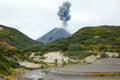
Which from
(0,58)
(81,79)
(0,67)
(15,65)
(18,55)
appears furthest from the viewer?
(18,55)

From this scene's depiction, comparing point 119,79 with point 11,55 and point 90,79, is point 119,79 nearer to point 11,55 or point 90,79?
point 90,79

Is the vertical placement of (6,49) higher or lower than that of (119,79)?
higher

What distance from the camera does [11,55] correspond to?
175875mm

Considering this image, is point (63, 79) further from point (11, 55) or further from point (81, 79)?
point (11, 55)

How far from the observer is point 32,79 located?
100188mm

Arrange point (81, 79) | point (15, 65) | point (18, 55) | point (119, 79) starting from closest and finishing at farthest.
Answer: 1. point (119, 79)
2. point (81, 79)
3. point (15, 65)
4. point (18, 55)

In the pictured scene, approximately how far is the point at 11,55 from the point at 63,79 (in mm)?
82103

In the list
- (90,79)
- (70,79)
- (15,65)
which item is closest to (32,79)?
(70,79)

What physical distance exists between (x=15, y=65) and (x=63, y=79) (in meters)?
58.4

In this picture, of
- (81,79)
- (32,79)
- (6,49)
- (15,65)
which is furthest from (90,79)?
(6,49)

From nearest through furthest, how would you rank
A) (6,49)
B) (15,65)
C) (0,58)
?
(0,58) < (15,65) < (6,49)

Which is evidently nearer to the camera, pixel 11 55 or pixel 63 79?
pixel 63 79

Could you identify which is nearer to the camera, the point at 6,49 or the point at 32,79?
the point at 32,79

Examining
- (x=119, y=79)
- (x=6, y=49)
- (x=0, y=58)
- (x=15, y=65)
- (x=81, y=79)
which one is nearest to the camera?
(x=119, y=79)
